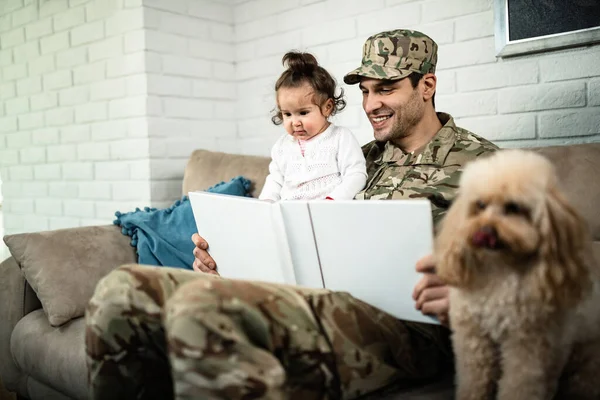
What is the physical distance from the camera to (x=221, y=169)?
2322mm

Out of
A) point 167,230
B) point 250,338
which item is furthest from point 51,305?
point 250,338

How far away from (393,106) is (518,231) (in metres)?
0.90

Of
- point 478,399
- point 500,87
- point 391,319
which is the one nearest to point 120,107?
point 500,87

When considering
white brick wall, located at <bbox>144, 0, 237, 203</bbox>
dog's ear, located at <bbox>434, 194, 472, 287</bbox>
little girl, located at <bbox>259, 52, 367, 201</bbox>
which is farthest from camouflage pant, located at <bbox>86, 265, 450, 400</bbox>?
white brick wall, located at <bbox>144, 0, 237, 203</bbox>

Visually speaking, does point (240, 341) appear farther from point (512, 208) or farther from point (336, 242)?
point (512, 208)

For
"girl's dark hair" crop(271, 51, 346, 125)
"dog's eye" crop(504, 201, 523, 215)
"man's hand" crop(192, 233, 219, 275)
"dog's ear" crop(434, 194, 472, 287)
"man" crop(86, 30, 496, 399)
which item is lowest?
"man" crop(86, 30, 496, 399)

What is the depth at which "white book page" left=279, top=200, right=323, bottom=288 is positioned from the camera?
45.6 inches

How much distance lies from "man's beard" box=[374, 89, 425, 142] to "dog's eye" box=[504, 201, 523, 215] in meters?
0.84

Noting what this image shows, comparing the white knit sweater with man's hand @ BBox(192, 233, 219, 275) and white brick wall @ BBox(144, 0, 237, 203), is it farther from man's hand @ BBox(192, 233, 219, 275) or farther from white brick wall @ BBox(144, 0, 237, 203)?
white brick wall @ BBox(144, 0, 237, 203)

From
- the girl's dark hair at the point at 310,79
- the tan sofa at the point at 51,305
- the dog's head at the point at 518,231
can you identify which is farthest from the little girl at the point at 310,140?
the dog's head at the point at 518,231

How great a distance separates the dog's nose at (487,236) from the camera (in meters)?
0.82

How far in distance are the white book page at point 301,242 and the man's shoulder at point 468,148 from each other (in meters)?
0.54

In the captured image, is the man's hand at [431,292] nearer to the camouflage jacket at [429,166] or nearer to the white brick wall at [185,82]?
the camouflage jacket at [429,166]

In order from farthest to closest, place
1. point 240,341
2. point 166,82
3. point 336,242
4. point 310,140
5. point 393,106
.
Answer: point 166,82
point 310,140
point 393,106
point 336,242
point 240,341
